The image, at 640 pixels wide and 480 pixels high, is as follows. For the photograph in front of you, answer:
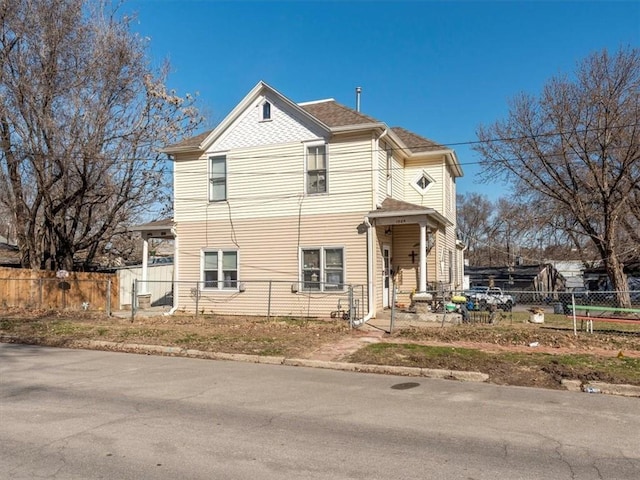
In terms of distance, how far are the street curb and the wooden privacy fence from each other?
979 cm

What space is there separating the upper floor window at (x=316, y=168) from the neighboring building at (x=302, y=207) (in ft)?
0.11

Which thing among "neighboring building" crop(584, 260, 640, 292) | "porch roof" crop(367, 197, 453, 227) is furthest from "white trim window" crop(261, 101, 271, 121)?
"neighboring building" crop(584, 260, 640, 292)

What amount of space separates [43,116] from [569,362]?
2137 centimetres

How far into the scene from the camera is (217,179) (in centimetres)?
1875

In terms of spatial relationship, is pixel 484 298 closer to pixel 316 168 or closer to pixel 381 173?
pixel 381 173

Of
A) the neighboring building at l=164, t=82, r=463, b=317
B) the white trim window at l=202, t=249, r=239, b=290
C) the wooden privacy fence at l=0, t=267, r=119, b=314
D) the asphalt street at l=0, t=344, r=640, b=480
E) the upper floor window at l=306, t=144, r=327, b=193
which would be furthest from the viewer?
the wooden privacy fence at l=0, t=267, r=119, b=314

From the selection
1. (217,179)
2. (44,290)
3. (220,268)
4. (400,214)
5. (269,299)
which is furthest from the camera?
(44,290)

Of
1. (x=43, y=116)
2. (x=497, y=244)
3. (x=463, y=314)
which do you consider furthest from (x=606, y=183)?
(x=497, y=244)

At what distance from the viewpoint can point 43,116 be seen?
21375 mm

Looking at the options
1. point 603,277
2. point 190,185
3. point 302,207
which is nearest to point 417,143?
point 302,207

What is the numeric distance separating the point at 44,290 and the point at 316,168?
46.9 feet

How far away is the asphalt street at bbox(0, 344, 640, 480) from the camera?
182 inches

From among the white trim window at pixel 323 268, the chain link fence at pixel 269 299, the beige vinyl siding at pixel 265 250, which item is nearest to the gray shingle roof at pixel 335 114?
the beige vinyl siding at pixel 265 250

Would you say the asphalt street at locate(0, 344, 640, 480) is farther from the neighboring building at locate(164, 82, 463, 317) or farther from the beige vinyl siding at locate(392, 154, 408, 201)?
the beige vinyl siding at locate(392, 154, 408, 201)
